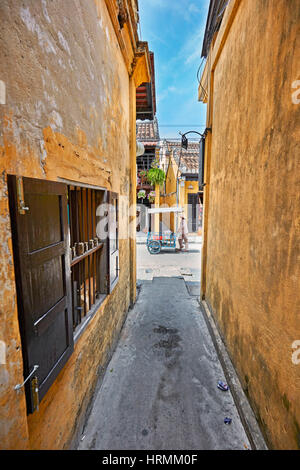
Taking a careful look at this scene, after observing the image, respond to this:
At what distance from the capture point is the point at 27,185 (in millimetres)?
1241

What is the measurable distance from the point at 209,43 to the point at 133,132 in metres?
3.11

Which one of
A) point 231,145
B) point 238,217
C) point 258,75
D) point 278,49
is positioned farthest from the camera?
point 231,145

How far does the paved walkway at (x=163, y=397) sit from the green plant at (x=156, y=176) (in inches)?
476

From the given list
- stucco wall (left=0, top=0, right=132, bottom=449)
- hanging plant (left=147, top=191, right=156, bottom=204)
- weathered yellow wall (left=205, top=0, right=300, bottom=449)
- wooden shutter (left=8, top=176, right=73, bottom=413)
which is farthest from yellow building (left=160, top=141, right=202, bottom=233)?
wooden shutter (left=8, top=176, right=73, bottom=413)

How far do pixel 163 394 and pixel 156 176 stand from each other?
545 inches

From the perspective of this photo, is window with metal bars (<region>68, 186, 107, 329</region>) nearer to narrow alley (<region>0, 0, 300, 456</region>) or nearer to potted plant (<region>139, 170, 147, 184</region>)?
narrow alley (<region>0, 0, 300, 456</region>)

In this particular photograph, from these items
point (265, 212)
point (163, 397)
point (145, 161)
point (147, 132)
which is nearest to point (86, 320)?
point (163, 397)

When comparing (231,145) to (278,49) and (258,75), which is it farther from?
(278,49)

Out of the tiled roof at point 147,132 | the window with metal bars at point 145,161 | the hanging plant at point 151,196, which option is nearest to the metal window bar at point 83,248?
the hanging plant at point 151,196

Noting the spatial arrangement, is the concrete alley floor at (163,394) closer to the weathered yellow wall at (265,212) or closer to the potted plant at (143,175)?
the weathered yellow wall at (265,212)

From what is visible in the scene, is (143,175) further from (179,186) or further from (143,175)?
(179,186)

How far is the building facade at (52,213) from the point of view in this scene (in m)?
1.17

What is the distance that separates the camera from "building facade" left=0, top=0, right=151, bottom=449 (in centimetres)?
117

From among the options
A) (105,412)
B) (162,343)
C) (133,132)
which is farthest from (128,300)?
(133,132)
